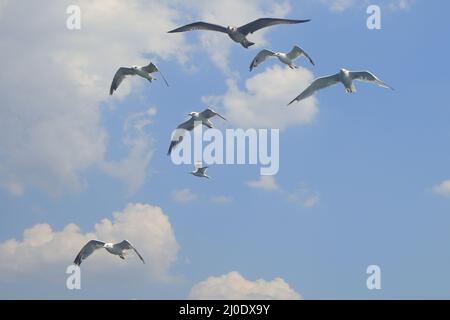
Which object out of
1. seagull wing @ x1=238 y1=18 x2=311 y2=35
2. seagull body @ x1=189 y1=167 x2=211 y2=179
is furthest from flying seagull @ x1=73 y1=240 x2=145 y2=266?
seagull wing @ x1=238 y1=18 x2=311 y2=35

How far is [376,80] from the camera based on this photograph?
56219mm

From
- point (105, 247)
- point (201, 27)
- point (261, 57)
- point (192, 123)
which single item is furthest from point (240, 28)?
point (105, 247)

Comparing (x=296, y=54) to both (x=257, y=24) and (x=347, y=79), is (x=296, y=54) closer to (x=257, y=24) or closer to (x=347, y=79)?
(x=347, y=79)

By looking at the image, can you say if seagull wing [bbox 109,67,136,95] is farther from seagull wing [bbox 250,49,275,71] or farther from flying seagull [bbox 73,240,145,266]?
flying seagull [bbox 73,240,145,266]

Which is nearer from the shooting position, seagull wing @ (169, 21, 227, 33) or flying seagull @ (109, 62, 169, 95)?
seagull wing @ (169, 21, 227, 33)

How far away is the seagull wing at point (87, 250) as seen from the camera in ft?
189

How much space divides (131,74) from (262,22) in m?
14.6

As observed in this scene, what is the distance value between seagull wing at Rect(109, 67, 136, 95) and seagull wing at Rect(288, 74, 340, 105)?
541 inches

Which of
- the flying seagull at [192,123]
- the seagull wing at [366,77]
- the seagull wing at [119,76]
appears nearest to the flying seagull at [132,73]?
the seagull wing at [119,76]

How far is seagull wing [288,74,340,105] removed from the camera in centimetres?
5762

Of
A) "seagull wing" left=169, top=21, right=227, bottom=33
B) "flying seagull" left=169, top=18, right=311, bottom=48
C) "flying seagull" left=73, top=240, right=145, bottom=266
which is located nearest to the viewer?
"flying seagull" left=169, top=18, right=311, bottom=48

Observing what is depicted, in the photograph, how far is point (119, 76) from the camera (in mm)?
62250
